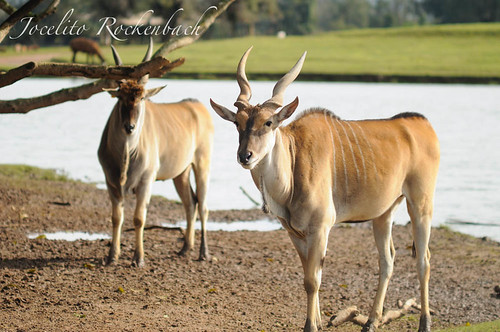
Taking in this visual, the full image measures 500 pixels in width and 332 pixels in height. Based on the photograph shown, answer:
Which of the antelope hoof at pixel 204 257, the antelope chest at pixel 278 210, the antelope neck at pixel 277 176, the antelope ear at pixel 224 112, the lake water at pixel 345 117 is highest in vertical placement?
the antelope ear at pixel 224 112

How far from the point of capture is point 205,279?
296 inches

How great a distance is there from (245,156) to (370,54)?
172 ft

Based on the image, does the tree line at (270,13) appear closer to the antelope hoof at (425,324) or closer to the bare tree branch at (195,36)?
the bare tree branch at (195,36)

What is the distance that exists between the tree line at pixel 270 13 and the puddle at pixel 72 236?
27.7m

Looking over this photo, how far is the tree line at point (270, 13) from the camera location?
70.2m

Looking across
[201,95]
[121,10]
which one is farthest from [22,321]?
[121,10]

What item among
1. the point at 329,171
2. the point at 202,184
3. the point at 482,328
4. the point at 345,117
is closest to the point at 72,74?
the point at 329,171

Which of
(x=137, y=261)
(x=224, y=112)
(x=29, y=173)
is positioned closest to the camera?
(x=224, y=112)

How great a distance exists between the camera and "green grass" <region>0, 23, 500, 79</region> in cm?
4475

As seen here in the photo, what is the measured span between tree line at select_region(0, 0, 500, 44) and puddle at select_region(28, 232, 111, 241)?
27.7 meters

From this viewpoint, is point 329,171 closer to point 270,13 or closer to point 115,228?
point 115,228

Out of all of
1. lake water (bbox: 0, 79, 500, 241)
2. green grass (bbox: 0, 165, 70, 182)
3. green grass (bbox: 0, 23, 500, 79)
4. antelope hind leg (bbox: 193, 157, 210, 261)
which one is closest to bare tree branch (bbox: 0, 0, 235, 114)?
antelope hind leg (bbox: 193, 157, 210, 261)

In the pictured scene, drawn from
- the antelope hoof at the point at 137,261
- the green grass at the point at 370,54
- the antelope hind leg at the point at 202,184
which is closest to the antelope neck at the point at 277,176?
the antelope hoof at the point at 137,261

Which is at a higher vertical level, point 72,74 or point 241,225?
point 72,74
